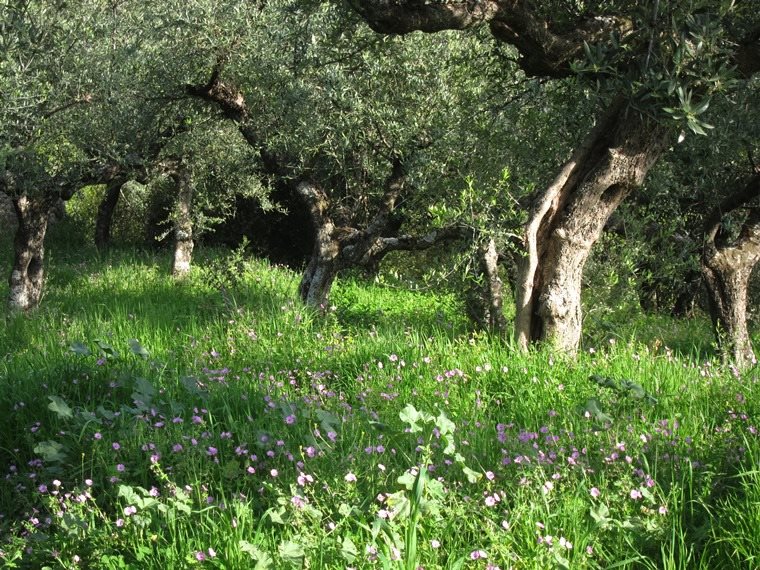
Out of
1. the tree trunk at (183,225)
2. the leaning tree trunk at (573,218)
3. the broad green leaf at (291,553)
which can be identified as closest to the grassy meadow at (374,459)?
the broad green leaf at (291,553)

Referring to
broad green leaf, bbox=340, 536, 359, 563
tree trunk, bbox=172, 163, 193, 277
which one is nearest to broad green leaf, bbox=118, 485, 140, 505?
broad green leaf, bbox=340, 536, 359, 563

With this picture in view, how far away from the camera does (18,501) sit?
4.20 meters

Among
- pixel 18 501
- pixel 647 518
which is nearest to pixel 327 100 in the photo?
pixel 18 501

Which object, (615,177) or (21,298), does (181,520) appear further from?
(21,298)

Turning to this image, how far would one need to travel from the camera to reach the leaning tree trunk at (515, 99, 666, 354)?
22.6 ft

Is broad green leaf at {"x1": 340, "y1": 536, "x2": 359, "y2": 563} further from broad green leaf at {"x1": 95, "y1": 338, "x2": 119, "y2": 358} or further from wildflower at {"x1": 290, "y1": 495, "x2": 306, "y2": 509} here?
broad green leaf at {"x1": 95, "y1": 338, "x2": 119, "y2": 358}

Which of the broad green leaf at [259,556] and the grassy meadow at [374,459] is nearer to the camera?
the broad green leaf at [259,556]

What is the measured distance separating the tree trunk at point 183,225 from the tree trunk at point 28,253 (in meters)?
3.86

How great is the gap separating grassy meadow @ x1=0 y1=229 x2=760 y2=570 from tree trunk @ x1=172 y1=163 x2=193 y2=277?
9206 millimetres

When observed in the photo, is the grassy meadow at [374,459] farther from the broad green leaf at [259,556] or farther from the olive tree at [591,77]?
the olive tree at [591,77]

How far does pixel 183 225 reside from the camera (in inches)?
649

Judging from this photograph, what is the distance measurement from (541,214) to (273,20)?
587 cm

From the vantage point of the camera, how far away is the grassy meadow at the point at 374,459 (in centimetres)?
335

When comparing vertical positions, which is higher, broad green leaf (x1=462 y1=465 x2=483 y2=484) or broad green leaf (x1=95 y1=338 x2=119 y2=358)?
broad green leaf (x1=462 y1=465 x2=483 y2=484)
